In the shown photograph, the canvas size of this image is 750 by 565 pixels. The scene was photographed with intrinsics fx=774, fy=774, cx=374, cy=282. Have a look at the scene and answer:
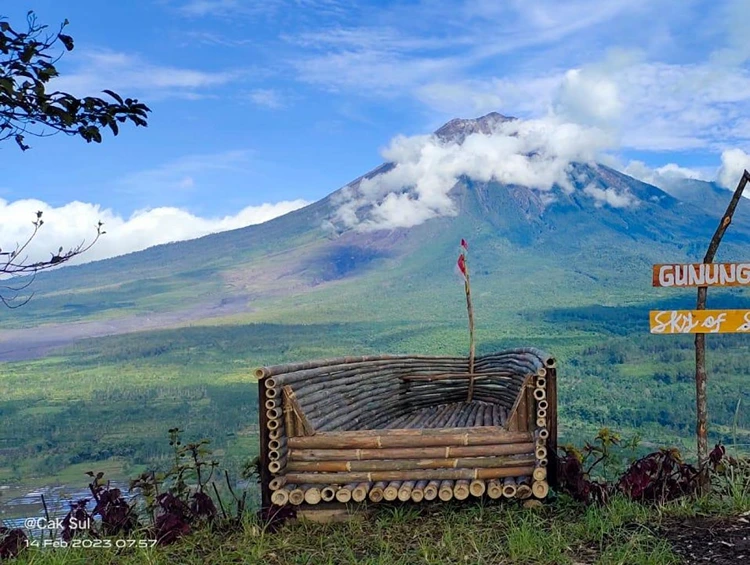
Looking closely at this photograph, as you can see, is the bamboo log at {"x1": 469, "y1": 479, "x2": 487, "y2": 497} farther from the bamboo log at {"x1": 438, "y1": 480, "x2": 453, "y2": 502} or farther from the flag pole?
the flag pole

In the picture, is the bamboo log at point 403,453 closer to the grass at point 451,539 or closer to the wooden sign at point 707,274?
the grass at point 451,539

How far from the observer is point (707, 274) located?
4.92m

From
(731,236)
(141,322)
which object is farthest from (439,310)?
(731,236)

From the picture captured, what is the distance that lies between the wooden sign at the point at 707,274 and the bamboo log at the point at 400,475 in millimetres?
1610

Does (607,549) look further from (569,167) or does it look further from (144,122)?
(569,167)

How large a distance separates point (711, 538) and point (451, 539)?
4.43ft

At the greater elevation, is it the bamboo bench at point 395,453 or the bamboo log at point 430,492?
the bamboo bench at point 395,453

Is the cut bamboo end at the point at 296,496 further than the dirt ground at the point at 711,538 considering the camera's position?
Yes

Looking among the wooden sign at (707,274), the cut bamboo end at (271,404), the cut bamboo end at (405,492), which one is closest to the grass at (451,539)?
the cut bamboo end at (405,492)

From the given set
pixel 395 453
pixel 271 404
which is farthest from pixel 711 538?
pixel 271 404

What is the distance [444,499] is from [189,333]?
95.3 m

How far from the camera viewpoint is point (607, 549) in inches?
155

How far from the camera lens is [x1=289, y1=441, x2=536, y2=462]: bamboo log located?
15.5 ft

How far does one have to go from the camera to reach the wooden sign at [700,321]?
490 cm
